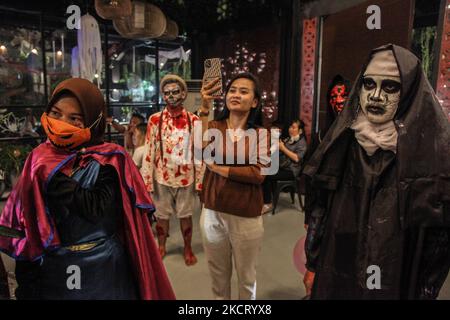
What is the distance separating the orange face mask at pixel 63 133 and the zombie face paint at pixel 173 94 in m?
1.56

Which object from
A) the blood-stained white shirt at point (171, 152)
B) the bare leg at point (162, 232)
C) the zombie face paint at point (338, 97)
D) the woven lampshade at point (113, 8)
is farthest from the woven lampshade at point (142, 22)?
the zombie face paint at point (338, 97)

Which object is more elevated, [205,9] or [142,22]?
[205,9]

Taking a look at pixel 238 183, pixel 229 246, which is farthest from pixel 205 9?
pixel 229 246

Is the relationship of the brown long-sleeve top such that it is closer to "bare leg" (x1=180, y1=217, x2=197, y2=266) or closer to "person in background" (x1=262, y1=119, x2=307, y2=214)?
"bare leg" (x1=180, y1=217, x2=197, y2=266)

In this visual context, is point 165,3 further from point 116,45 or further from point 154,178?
point 154,178

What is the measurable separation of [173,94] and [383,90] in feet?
5.83

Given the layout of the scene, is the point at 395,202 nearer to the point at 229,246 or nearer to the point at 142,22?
the point at 229,246

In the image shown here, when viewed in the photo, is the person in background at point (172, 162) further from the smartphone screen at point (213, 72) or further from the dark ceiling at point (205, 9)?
the dark ceiling at point (205, 9)

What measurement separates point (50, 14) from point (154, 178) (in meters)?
3.90

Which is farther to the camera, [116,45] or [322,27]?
[116,45]

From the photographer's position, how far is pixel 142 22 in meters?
3.93
